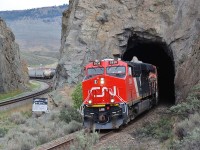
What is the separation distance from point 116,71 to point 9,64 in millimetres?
31475

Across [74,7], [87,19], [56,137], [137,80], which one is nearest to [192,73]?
[137,80]

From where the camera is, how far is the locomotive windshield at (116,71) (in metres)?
19.1

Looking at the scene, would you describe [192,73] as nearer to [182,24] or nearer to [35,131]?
[182,24]

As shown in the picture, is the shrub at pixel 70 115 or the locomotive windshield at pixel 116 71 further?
the shrub at pixel 70 115

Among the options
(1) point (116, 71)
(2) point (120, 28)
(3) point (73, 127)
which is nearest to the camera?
(1) point (116, 71)

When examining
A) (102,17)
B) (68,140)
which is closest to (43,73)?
(102,17)

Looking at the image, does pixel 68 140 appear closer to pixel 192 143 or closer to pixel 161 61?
pixel 192 143

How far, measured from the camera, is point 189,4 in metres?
28.2

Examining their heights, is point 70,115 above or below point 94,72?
below

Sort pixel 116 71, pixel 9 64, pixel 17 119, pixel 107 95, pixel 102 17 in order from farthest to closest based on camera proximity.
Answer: pixel 9 64, pixel 102 17, pixel 17 119, pixel 116 71, pixel 107 95

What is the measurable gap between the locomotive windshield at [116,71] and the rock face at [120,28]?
927 centimetres

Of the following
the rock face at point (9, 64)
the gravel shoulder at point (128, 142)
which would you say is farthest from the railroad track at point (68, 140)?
the rock face at point (9, 64)

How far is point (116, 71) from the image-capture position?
63.2 feet

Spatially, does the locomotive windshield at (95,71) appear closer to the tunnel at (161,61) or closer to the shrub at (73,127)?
the shrub at (73,127)
